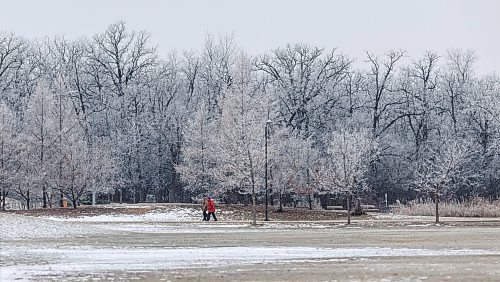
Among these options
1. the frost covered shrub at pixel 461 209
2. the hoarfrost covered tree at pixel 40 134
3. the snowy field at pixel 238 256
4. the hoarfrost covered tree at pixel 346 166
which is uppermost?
the hoarfrost covered tree at pixel 40 134

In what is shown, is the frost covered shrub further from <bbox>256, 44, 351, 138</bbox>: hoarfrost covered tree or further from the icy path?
the icy path

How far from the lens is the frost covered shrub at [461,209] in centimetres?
5551

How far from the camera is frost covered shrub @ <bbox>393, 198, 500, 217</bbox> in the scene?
5551 cm

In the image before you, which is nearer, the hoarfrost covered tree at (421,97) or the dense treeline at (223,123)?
the dense treeline at (223,123)

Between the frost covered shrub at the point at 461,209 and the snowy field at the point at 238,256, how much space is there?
69.0 feet

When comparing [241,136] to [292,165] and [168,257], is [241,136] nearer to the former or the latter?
[292,165]

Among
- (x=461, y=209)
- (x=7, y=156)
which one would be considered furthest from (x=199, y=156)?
(x=461, y=209)

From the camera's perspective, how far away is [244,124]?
192 feet

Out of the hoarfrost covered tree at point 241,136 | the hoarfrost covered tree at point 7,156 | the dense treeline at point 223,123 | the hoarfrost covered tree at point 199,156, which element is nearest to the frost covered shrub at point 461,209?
the dense treeline at point 223,123

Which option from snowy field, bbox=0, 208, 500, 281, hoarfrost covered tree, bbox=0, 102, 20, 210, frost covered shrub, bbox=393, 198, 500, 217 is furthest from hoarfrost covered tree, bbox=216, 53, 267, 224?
snowy field, bbox=0, 208, 500, 281

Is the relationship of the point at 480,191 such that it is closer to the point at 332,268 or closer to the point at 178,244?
the point at 178,244

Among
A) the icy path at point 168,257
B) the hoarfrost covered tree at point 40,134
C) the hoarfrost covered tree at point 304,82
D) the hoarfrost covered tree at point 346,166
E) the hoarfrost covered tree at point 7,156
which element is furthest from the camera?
the hoarfrost covered tree at point 304,82

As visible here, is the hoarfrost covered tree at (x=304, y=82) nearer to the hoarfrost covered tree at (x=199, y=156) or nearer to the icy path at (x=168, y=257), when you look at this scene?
the hoarfrost covered tree at (x=199, y=156)

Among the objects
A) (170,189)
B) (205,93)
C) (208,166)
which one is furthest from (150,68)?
(208,166)
